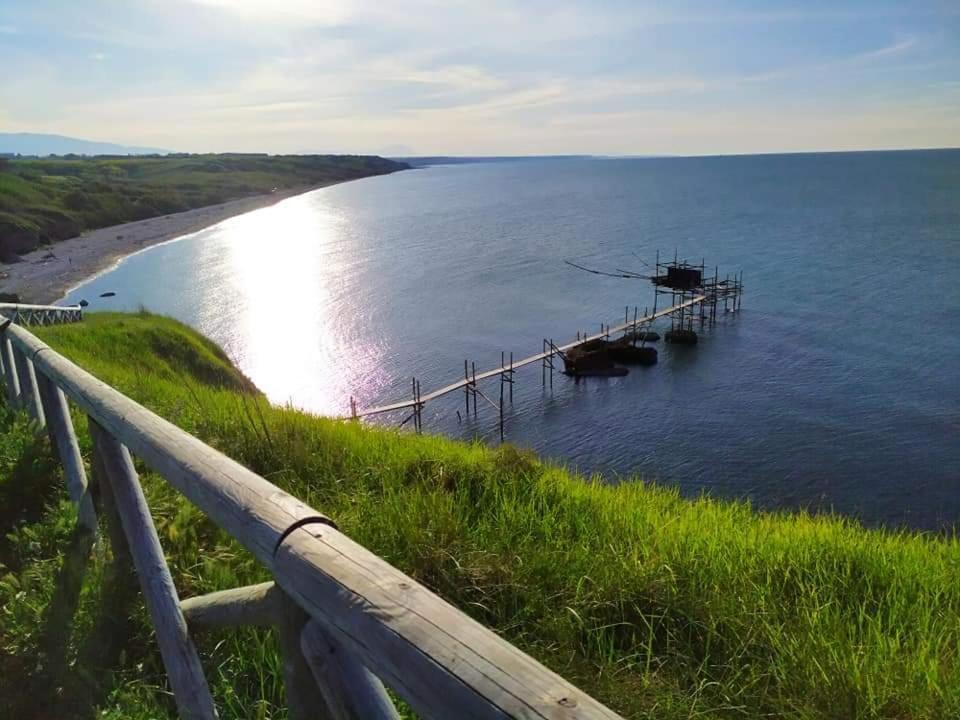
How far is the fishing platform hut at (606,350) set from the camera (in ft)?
117

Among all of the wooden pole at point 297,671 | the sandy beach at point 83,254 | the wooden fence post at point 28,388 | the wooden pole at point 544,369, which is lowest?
the wooden pole at point 544,369

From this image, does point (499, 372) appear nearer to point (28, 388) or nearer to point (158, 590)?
point (28, 388)

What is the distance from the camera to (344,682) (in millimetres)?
1779

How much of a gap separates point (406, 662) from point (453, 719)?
171 millimetres

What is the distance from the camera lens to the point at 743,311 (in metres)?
55.3

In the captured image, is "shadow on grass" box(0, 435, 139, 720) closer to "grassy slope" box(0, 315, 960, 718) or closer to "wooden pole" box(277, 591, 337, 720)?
"grassy slope" box(0, 315, 960, 718)

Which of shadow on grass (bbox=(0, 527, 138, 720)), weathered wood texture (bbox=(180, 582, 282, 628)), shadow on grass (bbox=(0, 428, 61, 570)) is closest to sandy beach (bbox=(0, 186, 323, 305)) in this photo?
shadow on grass (bbox=(0, 428, 61, 570))

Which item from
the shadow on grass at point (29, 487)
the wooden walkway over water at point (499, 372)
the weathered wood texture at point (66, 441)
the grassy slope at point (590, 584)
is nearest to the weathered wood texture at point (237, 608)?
the grassy slope at point (590, 584)

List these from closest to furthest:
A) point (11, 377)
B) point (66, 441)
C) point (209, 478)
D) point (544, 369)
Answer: point (209, 478), point (66, 441), point (11, 377), point (544, 369)

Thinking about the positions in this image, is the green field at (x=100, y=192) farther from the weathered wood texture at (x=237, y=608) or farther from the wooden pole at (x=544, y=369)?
the weathered wood texture at (x=237, y=608)

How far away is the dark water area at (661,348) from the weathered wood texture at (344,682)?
65.2 ft

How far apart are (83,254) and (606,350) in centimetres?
5302

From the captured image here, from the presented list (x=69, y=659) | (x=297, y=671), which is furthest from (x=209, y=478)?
(x=69, y=659)

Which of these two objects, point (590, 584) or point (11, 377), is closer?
point (590, 584)
